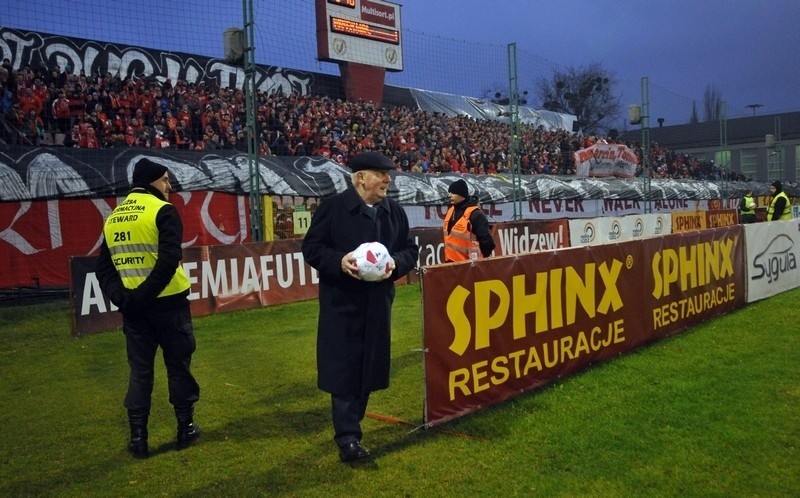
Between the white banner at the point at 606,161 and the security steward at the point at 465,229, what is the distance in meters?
18.7

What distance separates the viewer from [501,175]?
2134 cm

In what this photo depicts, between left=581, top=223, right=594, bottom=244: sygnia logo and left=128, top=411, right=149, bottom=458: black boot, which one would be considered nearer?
left=128, top=411, right=149, bottom=458: black boot

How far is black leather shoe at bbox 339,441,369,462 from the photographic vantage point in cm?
441

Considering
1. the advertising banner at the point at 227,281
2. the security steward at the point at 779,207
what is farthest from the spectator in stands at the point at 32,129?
the security steward at the point at 779,207

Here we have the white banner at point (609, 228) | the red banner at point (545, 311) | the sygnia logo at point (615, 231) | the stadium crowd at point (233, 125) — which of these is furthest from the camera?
the sygnia logo at point (615, 231)

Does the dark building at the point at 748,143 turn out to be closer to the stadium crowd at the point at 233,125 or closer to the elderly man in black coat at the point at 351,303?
the stadium crowd at the point at 233,125

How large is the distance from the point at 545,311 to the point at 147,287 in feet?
11.2

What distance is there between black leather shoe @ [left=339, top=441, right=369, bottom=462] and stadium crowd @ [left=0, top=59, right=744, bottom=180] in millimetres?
11631

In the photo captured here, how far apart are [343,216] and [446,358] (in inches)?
57.8

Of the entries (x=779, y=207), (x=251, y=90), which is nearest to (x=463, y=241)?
(x=251, y=90)

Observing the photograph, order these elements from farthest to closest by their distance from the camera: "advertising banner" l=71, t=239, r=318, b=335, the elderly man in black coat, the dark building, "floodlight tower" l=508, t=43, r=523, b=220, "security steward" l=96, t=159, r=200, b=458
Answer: the dark building
"floodlight tower" l=508, t=43, r=523, b=220
"advertising banner" l=71, t=239, r=318, b=335
"security steward" l=96, t=159, r=200, b=458
the elderly man in black coat

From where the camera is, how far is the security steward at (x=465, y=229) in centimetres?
775

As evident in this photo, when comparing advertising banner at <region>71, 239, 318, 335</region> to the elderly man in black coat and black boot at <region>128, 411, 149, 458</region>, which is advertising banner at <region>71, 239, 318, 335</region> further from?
the elderly man in black coat

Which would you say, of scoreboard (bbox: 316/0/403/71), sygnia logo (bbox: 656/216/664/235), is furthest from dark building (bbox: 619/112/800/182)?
sygnia logo (bbox: 656/216/664/235)
